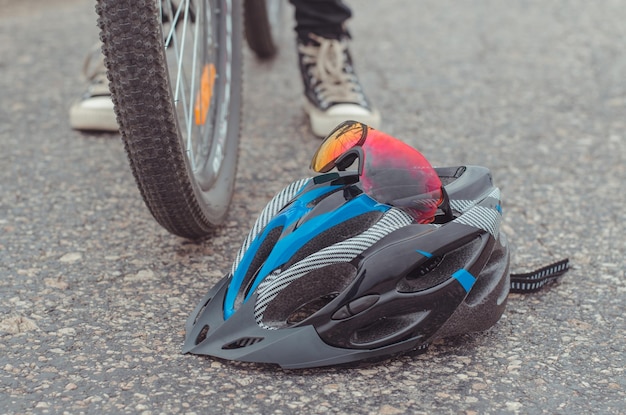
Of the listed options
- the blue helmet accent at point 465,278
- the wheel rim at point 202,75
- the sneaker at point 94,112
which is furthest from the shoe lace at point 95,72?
the blue helmet accent at point 465,278

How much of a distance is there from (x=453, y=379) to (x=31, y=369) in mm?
761

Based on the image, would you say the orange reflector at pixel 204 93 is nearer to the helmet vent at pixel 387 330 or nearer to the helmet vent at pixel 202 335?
the helmet vent at pixel 202 335

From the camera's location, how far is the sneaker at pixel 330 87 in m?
2.73

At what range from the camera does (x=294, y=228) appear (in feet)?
5.05

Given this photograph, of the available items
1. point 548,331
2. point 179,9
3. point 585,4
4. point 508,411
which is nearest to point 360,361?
point 508,411

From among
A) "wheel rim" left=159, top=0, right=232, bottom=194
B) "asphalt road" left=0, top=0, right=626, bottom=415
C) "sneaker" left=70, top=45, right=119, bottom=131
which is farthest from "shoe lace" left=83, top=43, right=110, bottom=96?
"wheel rim" left=159, top=0, right=232, bottom=194

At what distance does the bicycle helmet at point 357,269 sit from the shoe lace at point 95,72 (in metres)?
1.38

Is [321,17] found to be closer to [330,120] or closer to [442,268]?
[330,120]

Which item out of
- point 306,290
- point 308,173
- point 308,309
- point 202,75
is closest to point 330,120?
point 308,173

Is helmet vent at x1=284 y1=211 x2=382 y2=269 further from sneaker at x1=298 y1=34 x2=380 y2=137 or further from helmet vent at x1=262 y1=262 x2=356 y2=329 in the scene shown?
sneaker at x1=298 y1=34 x2=380 y2=137

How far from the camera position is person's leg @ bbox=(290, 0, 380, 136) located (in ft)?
8.93

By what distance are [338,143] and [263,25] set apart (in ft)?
6.02

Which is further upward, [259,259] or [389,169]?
[389,169]

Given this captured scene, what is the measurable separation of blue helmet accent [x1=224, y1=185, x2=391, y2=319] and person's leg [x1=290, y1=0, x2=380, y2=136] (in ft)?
3.84
